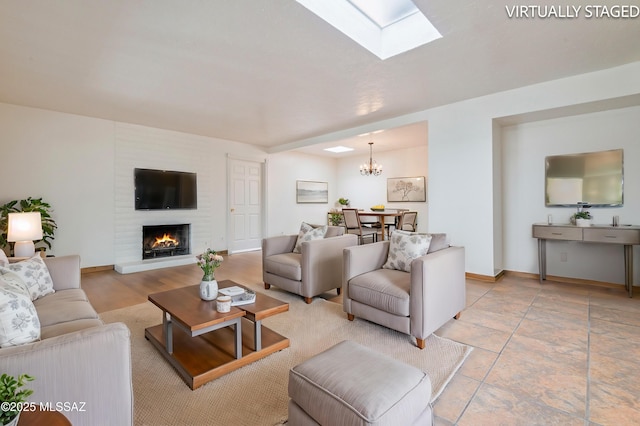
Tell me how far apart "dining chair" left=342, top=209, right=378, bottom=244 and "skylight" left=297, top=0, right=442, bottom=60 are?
11.8 ft

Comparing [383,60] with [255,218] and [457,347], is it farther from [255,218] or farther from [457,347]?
[255,218]

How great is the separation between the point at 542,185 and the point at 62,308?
538 centimetres

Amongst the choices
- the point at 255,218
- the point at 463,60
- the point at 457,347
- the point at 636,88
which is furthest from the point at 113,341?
the point at 255,218

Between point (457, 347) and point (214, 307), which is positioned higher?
point (214, 307)

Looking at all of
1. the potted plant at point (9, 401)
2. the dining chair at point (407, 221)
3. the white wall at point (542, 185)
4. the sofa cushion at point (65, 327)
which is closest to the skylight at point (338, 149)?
the dining chair at point (407, 221)

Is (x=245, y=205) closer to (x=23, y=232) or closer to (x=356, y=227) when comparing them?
(x=356, y=227)

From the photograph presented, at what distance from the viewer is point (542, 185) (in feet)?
13.8

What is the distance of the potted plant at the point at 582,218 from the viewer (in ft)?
12.0

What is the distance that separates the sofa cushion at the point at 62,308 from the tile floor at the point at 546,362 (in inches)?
85.3

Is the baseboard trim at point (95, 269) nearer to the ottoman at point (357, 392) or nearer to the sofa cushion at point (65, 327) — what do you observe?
the sofa cushion at point (65, 327)

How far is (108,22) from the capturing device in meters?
2.30

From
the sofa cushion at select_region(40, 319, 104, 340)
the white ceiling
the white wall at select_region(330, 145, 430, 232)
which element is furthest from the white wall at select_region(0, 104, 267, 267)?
the white wall at select_region(330, 145, 430, 232)

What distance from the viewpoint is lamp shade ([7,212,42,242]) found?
325 centimetres

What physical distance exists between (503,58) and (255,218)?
219 inches
